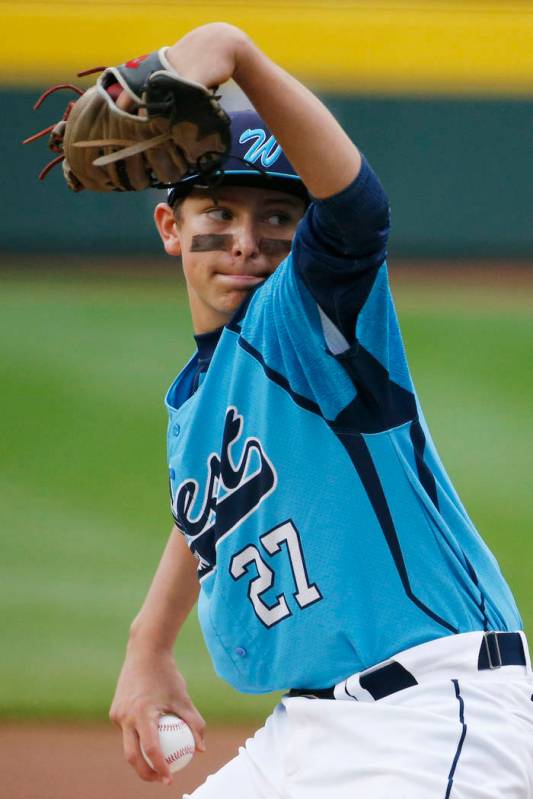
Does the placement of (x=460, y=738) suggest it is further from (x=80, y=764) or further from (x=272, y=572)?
(x=80, y=764)

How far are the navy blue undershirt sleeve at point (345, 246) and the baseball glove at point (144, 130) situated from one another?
160 mm

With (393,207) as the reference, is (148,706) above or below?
below

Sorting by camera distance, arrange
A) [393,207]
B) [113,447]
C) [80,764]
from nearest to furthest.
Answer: [80,764] < [113,447] < [393,207]

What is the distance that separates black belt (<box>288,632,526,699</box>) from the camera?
1.68 metres

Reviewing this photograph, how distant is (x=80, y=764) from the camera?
3.74m

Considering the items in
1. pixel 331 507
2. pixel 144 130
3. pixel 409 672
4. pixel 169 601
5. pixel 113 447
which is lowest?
pixel 409 672

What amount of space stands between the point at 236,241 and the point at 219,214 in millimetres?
74

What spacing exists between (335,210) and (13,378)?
566cm

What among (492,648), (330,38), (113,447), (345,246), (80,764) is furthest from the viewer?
(330,38)

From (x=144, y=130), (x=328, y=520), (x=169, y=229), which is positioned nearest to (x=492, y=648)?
(x=328, y=520)

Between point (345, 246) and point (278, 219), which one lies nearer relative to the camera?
point (345, 246)

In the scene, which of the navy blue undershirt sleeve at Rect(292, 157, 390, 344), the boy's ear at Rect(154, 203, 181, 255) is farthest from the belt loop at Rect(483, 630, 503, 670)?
the boy's ear at Rect(154, 203, 181, 255)

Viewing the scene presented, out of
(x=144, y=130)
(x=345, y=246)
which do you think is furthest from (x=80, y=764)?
(x=144, y=130)

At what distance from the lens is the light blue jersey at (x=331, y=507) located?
168cm
